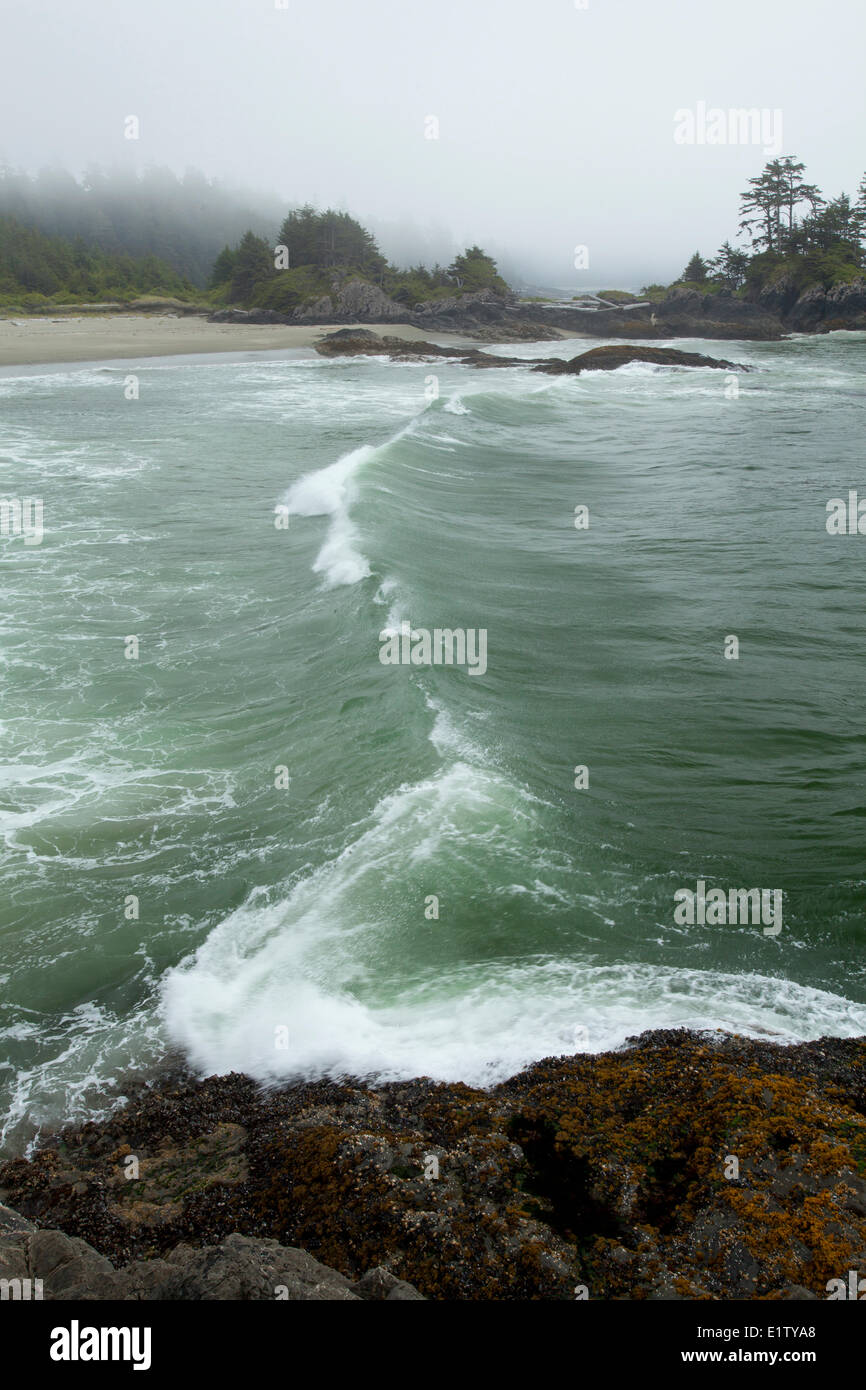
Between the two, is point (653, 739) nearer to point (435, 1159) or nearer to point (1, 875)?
point (435, 1159)

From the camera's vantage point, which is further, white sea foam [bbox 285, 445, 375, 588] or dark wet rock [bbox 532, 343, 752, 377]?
dark wet rock [bbox 532, 343, 752, 377]

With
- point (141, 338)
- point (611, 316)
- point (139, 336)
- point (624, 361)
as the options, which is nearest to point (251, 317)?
point (139, 336)

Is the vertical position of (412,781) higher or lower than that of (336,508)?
lower

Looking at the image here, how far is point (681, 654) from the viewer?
12047mm

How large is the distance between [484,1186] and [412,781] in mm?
5120

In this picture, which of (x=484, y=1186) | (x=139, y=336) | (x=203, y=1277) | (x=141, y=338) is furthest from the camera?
(x=139, y=336)

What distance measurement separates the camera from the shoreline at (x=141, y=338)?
55.4 m

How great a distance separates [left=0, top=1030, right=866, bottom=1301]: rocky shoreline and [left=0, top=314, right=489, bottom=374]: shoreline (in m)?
56.0

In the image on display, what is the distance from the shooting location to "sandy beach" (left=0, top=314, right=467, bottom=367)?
5597cm

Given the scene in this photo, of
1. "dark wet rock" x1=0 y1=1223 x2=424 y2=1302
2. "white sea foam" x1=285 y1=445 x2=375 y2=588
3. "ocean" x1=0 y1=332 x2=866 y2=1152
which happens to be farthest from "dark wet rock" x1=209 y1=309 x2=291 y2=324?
"dark wet rock" x1=0 y1=1223 x2=424 y2=1302

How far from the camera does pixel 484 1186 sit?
4332mm

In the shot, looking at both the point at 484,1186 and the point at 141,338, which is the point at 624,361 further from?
the point at 484,1186

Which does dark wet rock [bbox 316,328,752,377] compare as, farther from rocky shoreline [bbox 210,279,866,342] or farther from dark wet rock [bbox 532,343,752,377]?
rocky shoreline [bbox 210,279,866,342]

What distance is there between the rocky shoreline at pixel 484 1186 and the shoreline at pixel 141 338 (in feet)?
184
